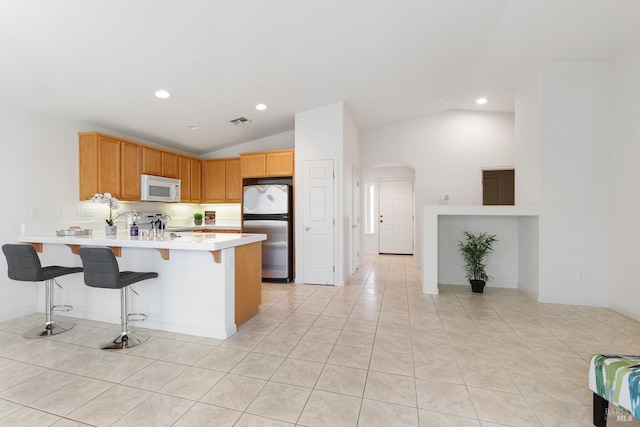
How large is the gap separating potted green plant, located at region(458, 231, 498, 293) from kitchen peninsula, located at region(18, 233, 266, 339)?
128 inches

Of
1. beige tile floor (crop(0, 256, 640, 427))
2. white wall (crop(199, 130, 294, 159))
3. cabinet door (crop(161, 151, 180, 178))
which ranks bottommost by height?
beige tile floor (crop(0, 256, 640, 427))

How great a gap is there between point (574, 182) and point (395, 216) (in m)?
4.90

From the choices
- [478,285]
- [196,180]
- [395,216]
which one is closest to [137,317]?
[196,180]

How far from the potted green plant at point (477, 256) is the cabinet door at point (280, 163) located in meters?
3.10

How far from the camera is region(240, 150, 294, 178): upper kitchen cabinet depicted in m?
5.20

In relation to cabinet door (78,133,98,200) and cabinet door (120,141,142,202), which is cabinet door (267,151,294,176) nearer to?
cabinet door (120,141,142,202)

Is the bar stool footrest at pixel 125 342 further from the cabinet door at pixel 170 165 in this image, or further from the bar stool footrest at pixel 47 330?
the cabinet door at pixel 170 165

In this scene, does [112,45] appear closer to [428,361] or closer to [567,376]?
[428,361]

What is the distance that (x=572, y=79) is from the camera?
3.82 m

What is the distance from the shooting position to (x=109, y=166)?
167 inches

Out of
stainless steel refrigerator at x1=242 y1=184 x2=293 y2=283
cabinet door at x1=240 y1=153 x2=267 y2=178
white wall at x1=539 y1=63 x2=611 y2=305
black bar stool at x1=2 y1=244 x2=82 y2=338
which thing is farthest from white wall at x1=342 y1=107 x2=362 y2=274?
black bar stool at x1=2 y1=244 x2=82 y2=338

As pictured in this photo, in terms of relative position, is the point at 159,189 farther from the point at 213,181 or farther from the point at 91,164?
the point at 213,181

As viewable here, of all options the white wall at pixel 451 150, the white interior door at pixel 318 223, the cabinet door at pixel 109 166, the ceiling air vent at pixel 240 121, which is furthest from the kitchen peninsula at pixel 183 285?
the white wall at pixel 451 150

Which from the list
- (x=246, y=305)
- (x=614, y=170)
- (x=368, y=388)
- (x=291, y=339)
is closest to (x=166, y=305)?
(x=246, y=305)
